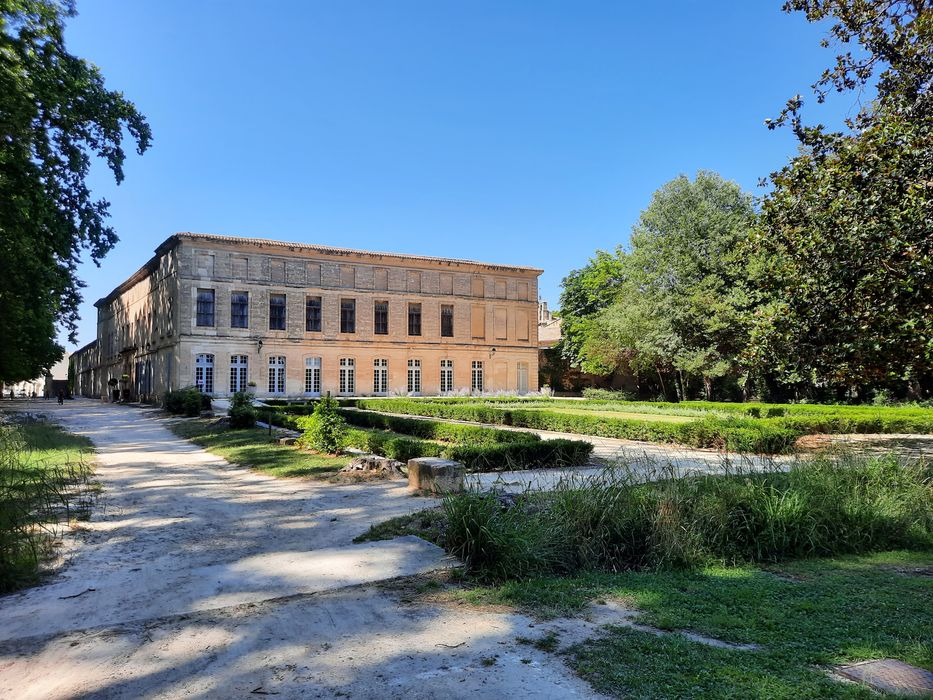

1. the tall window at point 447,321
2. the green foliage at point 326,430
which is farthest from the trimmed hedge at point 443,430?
the tall window at point 447,321

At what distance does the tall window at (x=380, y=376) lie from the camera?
44906 mm

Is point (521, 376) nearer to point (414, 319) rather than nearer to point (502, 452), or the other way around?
point (414, 319)

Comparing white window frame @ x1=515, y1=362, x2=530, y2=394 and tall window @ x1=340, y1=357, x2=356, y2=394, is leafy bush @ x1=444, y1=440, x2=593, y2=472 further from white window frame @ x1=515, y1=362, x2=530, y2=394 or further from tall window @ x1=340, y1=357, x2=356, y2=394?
white window frame @ x1=515, y1=362, x2=530, y2=394

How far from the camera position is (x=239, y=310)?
133 ft

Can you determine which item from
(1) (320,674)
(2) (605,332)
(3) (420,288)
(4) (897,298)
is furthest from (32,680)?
(3) (420,288)

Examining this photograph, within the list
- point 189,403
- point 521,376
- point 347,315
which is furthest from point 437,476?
point 521,376

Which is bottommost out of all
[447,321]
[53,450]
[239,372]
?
[53,450]

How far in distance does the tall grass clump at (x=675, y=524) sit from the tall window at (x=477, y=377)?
137 feet

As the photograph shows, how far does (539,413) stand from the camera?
1916 cm

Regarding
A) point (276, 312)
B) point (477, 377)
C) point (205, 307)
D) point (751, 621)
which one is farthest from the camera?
point (477, 377)

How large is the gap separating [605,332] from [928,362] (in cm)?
3132

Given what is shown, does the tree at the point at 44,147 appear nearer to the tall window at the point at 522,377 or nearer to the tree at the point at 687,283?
the tree at the point at 687,283

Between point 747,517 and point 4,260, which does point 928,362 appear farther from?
point 4,260

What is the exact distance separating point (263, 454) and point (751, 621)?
1033cm
